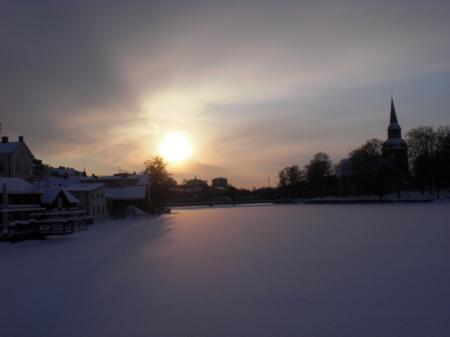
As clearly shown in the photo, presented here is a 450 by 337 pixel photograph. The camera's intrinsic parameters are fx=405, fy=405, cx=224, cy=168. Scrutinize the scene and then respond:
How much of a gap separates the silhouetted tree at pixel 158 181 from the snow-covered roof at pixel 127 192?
854 cm

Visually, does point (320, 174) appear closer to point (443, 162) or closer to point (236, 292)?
point (443, 162)

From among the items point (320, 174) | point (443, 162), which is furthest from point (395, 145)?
point (443, 162)

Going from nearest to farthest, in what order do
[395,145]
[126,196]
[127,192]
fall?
[126,196] → [127,192] → [395,145]

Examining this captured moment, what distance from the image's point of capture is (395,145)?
120562 millimetres

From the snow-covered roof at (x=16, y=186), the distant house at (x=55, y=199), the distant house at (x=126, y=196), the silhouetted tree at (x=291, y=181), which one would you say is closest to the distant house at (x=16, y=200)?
the snow-covered roof at (x=16, y=186)

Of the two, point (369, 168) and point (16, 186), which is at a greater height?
point (369, 168)

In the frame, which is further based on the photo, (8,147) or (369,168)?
(369,168)

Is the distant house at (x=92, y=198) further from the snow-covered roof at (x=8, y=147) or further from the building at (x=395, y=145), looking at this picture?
the building at (x=395, y=145)

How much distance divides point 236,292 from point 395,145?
121 m

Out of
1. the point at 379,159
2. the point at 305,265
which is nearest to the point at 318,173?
the point at 379,159

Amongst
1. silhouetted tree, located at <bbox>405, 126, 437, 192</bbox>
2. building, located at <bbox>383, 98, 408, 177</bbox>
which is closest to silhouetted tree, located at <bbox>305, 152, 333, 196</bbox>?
building, located at <bbox>383, 98, 408, 177</bbox>

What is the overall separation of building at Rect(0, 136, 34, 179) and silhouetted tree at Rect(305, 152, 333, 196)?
8878 centimetres

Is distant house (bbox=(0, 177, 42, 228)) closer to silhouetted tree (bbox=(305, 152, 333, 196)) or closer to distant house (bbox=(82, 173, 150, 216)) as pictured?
distant house (bbox=(82, 173, 150, 216))

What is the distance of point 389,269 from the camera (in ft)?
44.0
